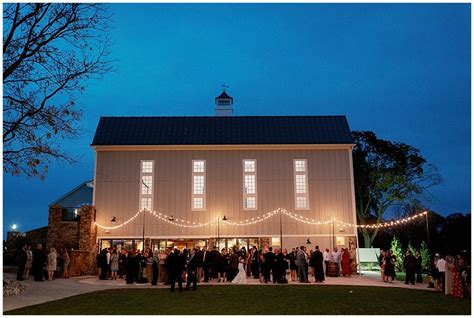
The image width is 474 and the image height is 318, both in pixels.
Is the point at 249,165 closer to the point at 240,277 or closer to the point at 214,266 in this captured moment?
the point at 214,266

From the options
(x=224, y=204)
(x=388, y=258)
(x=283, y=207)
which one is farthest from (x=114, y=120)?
(x=388, y=258)

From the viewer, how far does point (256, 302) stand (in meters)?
→ 12.8

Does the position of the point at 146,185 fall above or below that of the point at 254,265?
above

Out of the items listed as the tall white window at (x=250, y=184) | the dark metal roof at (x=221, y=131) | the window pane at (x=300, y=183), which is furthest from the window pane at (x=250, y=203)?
the dark metal roof at (x=221, y=131)

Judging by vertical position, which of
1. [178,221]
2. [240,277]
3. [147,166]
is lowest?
[240,277]

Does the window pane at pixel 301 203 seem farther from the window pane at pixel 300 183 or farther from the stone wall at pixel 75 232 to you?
the stone wall at pixel 75 232

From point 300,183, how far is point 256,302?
13.7 m

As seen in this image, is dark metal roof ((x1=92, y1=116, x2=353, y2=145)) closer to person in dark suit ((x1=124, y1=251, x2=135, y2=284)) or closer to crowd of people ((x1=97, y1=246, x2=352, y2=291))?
crowd of people ((x1=97, y1=246, x2=352, y2=291))

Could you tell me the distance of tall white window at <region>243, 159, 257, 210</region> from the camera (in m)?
25.8

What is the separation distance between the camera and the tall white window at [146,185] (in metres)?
25.8

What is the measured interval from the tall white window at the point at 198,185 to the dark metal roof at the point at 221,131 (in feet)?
3.78

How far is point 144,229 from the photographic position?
2539cm

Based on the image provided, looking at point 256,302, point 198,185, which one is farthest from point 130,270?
point 198,185

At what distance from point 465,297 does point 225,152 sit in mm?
14136
